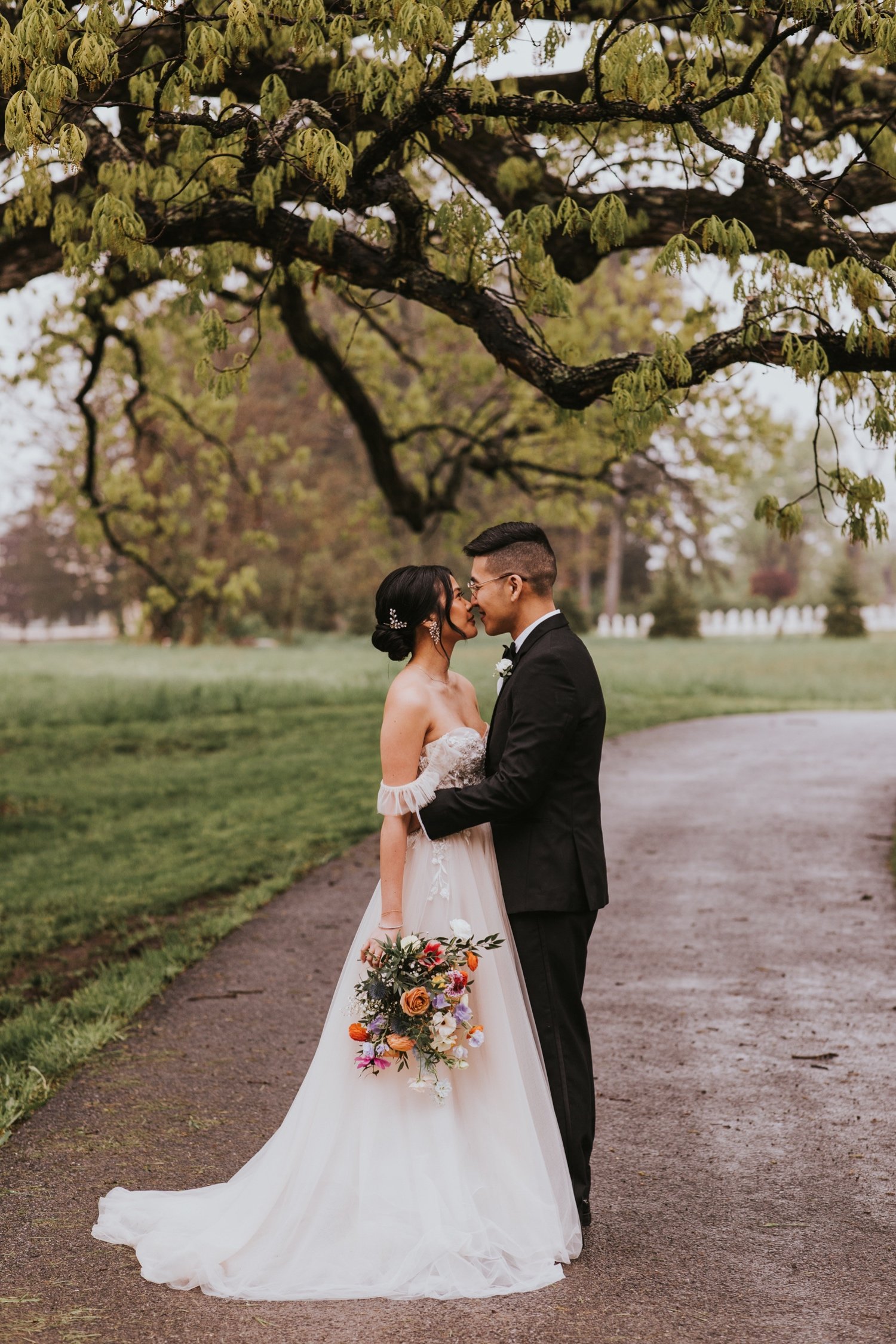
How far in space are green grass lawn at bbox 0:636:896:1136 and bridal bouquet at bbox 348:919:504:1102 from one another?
1.98m

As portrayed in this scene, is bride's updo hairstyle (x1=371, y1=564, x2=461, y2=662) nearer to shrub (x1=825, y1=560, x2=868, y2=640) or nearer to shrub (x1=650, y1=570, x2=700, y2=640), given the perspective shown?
shrub (x1=650, y1=570, x2=700, y2=640)

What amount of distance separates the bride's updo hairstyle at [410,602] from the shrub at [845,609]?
42.7 metres

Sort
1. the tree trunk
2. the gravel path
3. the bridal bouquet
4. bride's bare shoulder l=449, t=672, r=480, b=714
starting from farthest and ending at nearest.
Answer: the tree trunk
bride's bare shoulder l=449, t=672, r=480, b=714
the bridal bouquet
the gravel path

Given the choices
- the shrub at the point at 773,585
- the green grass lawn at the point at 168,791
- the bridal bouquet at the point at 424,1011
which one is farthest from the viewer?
the shrub at the point at 773,585

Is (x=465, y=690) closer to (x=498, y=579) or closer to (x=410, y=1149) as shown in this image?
(x=498, y=579)

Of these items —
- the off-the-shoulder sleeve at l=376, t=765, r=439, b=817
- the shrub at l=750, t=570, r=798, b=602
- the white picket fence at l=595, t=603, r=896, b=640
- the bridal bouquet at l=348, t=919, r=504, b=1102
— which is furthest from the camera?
the shrub at l=750, t=570, r=798, b=602

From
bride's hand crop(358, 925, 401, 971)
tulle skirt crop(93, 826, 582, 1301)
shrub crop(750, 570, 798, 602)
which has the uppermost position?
shrub crop(750, 570, 798, 602)

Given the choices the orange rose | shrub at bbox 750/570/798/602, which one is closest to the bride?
the orange rose

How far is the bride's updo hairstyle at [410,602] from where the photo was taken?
4.04m

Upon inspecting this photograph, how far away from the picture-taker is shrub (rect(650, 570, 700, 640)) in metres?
44.3

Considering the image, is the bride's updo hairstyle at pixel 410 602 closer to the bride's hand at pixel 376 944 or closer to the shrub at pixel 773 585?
the bride's hand at pixel 376 944

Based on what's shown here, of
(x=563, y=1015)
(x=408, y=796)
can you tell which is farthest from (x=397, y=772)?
(x=563, y=1015)

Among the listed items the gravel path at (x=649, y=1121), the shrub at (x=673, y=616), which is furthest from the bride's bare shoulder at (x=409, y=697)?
the shrub at (x=673, y=616)

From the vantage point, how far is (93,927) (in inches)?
337
